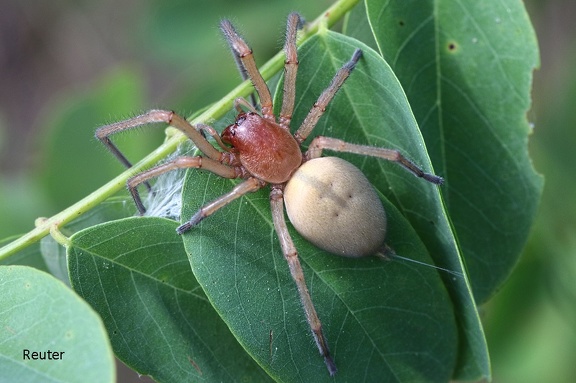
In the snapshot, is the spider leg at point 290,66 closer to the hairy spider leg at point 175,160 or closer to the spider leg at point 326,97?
the spider leg at point 326,97

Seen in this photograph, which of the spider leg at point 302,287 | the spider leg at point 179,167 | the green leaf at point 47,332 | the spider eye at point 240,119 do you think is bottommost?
the spider leg at point 302,287

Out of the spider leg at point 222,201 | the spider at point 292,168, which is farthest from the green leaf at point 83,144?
the spider leg at point 222,201

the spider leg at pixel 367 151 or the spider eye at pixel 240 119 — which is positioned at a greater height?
the spider eye at pixel 240 119

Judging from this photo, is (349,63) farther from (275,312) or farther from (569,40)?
(569,40)

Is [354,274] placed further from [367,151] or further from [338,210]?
[367,151]

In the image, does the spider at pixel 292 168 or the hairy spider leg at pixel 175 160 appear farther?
the hairy spider leg at pixel 175 160

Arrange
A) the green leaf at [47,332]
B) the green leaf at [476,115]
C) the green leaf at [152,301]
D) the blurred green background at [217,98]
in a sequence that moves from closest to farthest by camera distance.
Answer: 1. the green leaf at [47,332]
2. the green leaf at [152,301]
3. the green leaf at [476,115]
4. the blurred green background at [217,98]

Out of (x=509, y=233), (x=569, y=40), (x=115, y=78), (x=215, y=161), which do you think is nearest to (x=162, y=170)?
(x=215, y=161)
